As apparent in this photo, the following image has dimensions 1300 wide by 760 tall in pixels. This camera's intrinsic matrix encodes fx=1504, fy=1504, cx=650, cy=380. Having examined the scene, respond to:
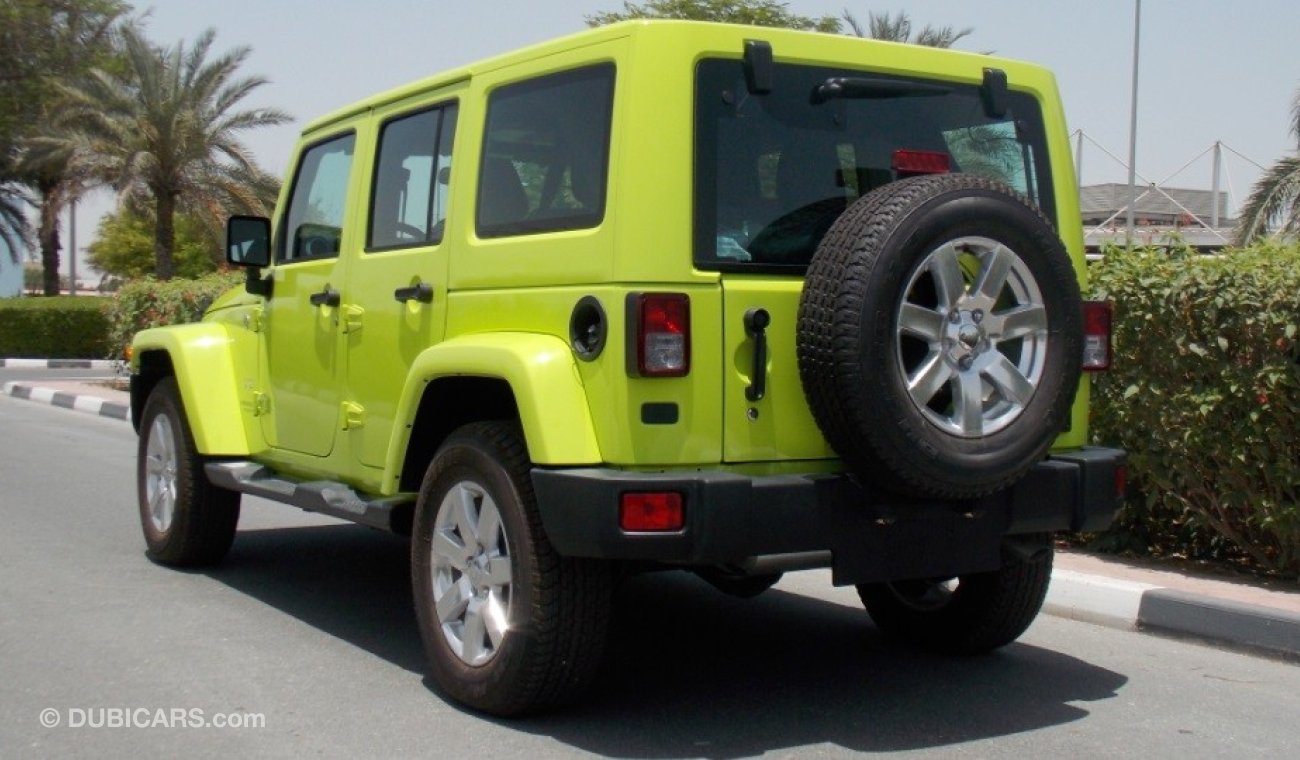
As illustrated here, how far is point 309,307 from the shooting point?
6.06m

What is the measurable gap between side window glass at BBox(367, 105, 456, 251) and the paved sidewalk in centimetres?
329

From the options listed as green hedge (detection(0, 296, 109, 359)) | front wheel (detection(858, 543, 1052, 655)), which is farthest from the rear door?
green hedge (detection(0, 296, 109, 359))

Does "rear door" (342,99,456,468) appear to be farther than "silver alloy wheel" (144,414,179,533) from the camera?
No

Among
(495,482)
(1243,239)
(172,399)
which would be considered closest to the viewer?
(495,482)

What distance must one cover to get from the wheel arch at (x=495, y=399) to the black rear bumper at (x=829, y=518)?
103 millimetres

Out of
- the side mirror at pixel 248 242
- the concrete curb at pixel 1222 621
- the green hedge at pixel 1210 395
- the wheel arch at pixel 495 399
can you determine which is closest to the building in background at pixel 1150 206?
the green hedge at pixel 1210 395

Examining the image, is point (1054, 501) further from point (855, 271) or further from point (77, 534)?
point (77, 534)

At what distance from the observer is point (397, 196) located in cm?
557

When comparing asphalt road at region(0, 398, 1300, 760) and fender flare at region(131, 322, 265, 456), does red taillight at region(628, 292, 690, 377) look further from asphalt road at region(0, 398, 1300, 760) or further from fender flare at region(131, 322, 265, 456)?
fender flare at region(131, 322, 265, 456)

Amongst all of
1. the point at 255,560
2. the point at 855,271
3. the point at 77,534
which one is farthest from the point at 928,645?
the point at 77,534

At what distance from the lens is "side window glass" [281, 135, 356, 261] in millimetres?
6051

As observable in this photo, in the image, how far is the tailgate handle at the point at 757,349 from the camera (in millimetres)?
4316

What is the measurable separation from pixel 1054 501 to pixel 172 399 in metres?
4.12

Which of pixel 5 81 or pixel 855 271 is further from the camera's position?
pixel 5 81
